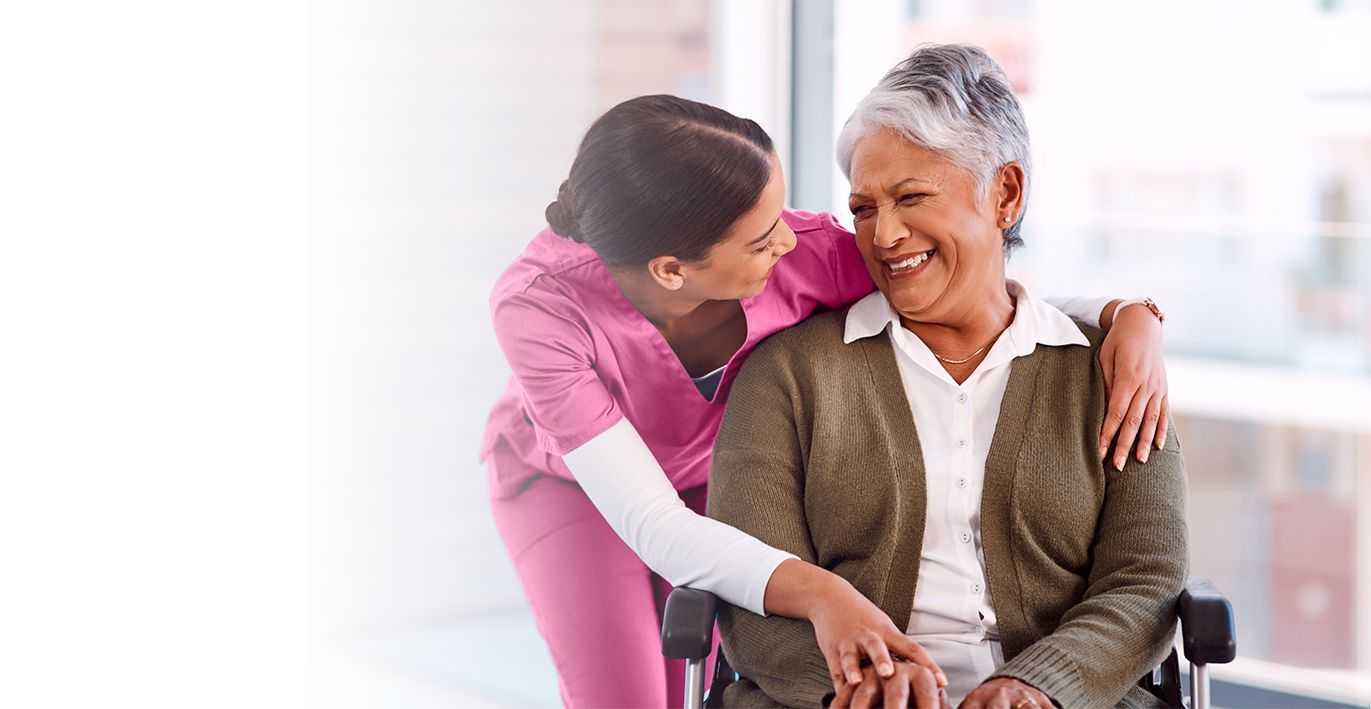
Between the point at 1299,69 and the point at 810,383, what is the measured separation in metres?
1.64

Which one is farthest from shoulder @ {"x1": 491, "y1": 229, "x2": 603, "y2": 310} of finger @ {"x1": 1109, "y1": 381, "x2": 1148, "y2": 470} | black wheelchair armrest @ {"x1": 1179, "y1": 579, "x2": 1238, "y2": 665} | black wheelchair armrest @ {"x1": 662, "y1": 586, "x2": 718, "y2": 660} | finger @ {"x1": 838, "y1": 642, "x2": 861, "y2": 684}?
black wheelchair armrest @ {"x1": 1179, "y1": 579, "x2": 1238, "y2": 665}

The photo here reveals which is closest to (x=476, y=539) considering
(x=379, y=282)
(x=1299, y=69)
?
(x=379, y=282)

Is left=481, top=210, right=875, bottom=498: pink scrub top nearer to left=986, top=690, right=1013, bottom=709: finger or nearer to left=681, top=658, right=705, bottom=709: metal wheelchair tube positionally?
left=681, top=658, right=705, bottom=709: metal wheelchair tube

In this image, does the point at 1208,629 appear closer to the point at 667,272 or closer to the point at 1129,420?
the point at 1129,420

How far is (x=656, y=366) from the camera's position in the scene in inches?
81.4

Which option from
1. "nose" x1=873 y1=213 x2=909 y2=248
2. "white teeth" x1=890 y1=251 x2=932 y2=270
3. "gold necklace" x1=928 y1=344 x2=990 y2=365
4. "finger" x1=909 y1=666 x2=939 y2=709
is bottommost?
"finger" x1=909 y1=666 x2=939 y2=709

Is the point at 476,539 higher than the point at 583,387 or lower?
lower

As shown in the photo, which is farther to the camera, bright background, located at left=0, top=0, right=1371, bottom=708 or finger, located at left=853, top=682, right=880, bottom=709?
bright background, located at left=0, top=0, right=1371, bottom=708

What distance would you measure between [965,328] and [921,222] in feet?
0.65

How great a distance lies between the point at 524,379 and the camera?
1967 mm

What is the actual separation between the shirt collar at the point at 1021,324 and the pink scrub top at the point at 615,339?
4 centimetres

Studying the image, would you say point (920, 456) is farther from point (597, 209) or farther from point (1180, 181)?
point (1180, 181)

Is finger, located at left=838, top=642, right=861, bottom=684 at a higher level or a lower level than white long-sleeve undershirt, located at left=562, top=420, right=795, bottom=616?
lower

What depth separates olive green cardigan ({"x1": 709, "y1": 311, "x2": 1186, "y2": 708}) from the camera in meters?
1.83
